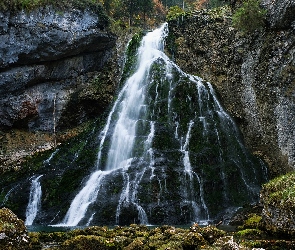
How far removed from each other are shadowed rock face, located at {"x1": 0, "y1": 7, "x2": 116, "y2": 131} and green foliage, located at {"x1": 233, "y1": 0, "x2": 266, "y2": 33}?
9499 mm

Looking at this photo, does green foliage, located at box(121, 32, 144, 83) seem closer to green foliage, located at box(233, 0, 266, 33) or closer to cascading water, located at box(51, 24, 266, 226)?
cascading water, located at box(51, 24, 266, 226)

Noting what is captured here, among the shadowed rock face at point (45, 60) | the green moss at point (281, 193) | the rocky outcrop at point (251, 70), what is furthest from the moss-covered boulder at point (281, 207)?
the shadowed rock face at point (45, 60)

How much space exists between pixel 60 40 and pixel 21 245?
17.2m

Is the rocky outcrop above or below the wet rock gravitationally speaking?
below

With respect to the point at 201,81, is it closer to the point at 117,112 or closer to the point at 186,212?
the point at 117,112

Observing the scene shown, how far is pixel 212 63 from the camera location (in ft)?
79.7

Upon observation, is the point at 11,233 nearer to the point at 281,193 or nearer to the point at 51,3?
→ the point at 281,193

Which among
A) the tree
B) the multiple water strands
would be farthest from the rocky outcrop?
the tree

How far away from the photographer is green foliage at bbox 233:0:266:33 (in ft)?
62.7

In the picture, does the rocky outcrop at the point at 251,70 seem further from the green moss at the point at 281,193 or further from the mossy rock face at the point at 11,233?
the mossy rock face at the point at 11,233

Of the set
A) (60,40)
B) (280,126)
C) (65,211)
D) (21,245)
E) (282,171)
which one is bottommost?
(65,211)

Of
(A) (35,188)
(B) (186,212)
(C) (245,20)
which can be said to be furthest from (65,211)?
(C) (245,20)

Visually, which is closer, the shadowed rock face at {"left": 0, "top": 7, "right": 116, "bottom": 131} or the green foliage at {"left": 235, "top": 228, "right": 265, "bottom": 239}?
the green foliage at {"left": 235, "top": 228, "right": 265, "bottom": 239}

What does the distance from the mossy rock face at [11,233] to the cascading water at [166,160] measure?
7480mm
